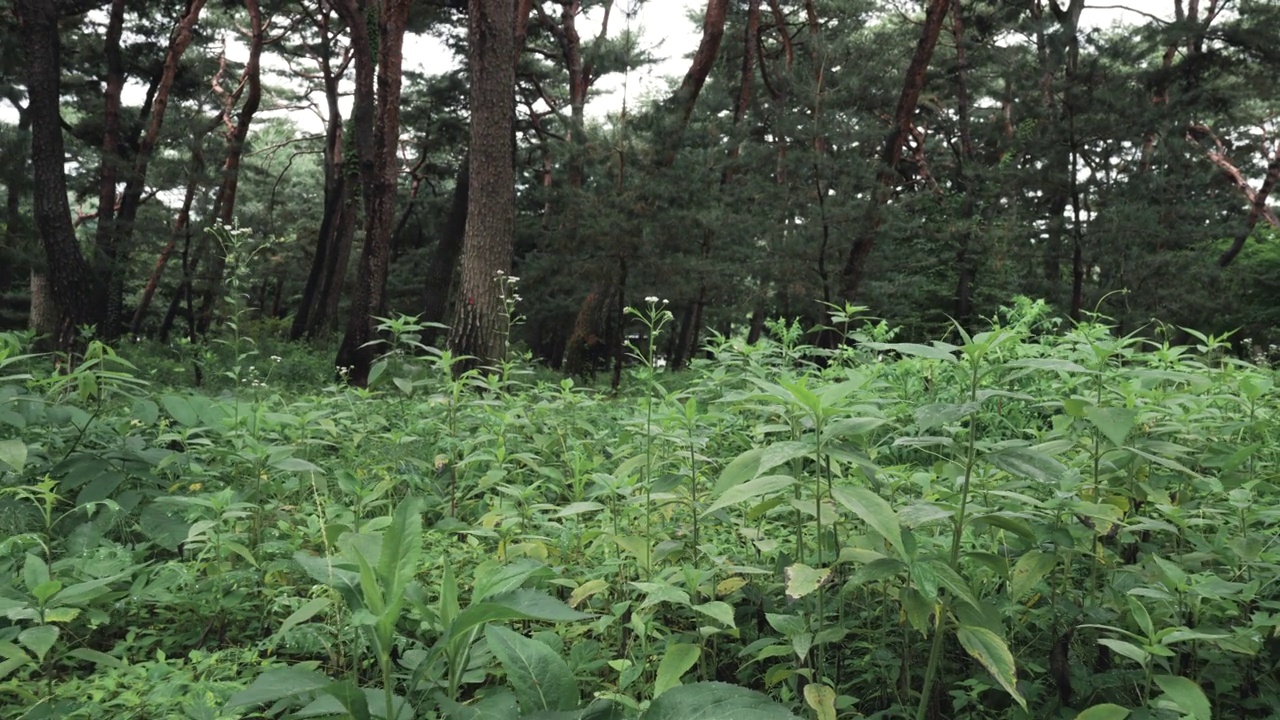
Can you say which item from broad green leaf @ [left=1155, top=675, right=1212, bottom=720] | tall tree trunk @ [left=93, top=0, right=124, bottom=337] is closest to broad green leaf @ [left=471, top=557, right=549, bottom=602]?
broad green leaf @ [left=1155, top=675, right=1212, bottom=720]

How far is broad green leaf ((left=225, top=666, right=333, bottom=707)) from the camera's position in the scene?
142cm

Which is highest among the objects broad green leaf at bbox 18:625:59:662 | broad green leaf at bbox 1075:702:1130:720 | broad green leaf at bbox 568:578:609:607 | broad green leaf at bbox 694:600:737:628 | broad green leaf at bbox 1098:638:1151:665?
broad green leaf at bbox 694:600:737:628

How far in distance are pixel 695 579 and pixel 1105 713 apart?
911 millimetres

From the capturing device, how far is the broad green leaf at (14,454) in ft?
7.88

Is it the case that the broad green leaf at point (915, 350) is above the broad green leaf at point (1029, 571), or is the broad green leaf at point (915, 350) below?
above

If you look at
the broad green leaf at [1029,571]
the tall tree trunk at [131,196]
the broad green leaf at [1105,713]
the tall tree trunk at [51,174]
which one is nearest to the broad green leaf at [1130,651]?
the broad green leaf at [1105,713]

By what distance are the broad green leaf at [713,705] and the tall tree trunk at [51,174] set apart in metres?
9.47

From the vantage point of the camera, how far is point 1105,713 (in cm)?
163

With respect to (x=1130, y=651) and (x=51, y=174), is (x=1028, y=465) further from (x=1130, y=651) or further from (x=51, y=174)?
(x=51, y=174)

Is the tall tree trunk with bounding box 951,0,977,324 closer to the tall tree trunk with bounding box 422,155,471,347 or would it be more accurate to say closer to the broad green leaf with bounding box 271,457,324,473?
the tall tree trunk with bounding box 422,155,471,347

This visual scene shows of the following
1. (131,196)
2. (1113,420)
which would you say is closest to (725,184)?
(131,196)

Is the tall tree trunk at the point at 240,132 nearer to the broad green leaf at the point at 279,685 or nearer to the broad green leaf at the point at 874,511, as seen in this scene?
the broad green leaf at the point at 279,685

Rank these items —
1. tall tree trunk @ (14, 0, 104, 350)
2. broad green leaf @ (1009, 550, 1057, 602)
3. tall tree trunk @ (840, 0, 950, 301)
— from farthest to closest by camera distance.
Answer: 1. tall tree trunk @ (840, 0, 950, 301)
2. tall tree trunk @ (14, 0, 104, 350)
3. broad green leaf @ (1009, 550, 1057, 602)

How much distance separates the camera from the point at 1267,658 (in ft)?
6.61
